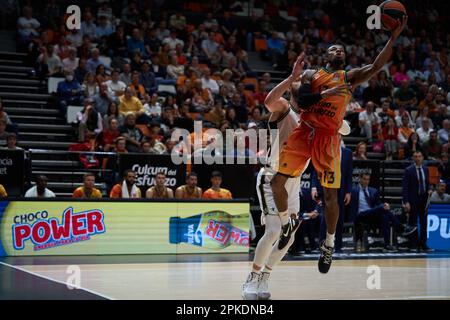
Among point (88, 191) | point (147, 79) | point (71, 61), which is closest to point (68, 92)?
point (71, 61)

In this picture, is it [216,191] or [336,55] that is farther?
[216,191]

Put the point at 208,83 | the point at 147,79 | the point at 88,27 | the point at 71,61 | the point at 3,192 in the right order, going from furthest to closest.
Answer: the point at 88,27
the point at 208,83
the point at 147,79
the point at 71,61
the point at 3,192

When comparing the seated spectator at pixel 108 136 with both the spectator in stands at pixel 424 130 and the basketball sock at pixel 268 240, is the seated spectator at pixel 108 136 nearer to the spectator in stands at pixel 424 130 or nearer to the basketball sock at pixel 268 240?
the basketball sock at pixel 268 240

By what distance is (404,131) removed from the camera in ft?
62.0

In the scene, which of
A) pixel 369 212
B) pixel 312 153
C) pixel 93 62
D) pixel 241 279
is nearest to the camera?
pixel 312 153

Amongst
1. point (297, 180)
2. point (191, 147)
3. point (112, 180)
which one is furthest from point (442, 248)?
point (297, 180)

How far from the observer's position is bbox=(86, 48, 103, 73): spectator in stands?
55.6 feet

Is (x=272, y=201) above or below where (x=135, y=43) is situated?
below

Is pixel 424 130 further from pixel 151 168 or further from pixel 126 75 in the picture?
pixel 151 168

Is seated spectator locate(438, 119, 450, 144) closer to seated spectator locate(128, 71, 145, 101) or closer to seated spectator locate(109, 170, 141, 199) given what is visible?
seated spectator locate(128, 71, 145, 101)

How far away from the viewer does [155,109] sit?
16.5 metres

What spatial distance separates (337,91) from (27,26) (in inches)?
473

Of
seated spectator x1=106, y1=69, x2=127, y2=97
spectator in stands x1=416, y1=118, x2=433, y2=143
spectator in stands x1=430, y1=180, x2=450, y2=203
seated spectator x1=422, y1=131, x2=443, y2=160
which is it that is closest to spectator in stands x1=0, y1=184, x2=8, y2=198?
seated spectator x1=106, y1=69, x2=127, y2=97
